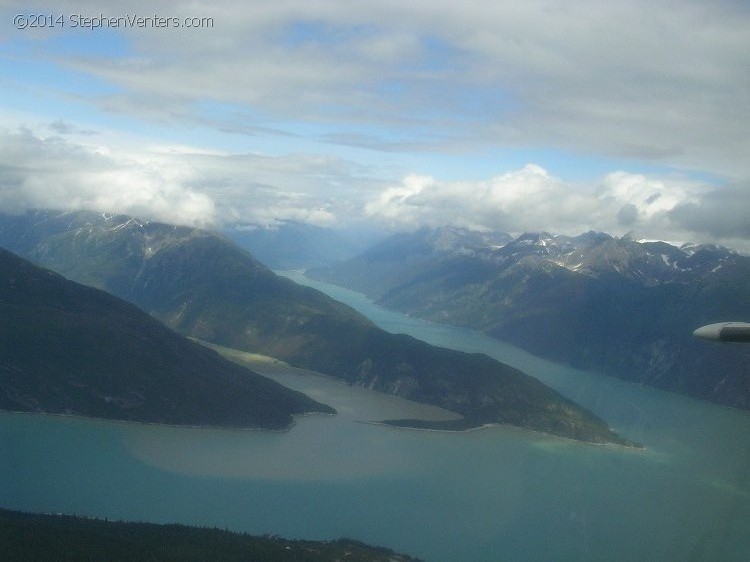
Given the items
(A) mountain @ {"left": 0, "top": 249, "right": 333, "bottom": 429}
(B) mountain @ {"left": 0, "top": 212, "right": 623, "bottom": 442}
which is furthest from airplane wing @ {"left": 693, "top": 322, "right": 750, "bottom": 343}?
(B) mountain @ {"left": 0, "top": 212, "right": 623, "bottom": 442}

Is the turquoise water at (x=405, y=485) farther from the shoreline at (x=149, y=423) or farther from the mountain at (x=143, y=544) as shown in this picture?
the mountain at (x=143, y=544)

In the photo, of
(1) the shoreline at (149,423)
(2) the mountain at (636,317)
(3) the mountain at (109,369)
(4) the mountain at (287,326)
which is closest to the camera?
(1) the shoreline at (149,423)

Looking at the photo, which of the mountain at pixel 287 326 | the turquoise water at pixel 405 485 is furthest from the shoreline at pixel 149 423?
the mountain at pixel 287 326

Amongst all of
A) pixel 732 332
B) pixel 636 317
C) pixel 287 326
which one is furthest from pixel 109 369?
pixel 636 317

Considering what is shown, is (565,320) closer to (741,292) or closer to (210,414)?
(741,292)

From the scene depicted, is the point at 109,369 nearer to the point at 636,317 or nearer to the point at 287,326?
the point at 287,326

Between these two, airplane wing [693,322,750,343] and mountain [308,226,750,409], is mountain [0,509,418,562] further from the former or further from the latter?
mountain [308,226,750,409]
